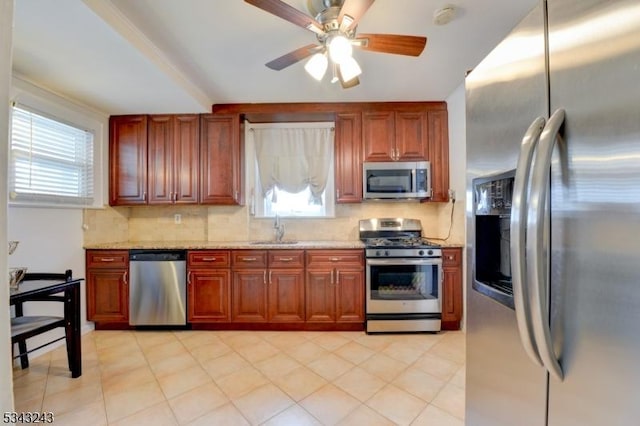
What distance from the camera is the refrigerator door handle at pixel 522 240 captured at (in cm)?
61

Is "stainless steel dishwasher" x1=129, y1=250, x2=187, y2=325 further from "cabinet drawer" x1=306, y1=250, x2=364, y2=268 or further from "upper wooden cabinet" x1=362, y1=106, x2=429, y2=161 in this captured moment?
"upper wooden cabinet" x1=362, y1=106, x2=429, y2=161

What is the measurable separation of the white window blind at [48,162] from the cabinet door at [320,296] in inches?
99.0

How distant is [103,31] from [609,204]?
2525mm

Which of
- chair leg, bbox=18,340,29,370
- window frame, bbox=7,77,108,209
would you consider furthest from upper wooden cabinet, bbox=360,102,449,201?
chair leg, bbox=18,340,29,370

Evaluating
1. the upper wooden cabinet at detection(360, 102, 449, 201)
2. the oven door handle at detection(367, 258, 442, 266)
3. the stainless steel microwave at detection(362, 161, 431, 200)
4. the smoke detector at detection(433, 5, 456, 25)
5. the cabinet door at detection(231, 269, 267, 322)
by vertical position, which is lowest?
the cabinet door at detection(231, 269, 267, 322)

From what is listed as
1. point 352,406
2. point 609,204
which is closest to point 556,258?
point 609,204

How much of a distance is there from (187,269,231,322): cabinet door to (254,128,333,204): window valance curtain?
119cm

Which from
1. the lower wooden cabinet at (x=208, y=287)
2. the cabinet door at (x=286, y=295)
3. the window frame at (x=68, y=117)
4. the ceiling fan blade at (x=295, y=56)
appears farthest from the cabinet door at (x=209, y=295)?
the ceiling fan blade at (x=295, y=56)

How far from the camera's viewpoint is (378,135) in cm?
321

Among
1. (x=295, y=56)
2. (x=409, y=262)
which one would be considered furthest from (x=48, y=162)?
Result: (x=409, y=262)

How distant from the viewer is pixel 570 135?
579mm

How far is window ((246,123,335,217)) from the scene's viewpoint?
3.42 m

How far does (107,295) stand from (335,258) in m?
2.44

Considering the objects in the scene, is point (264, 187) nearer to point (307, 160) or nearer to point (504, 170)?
point (307, 160)
